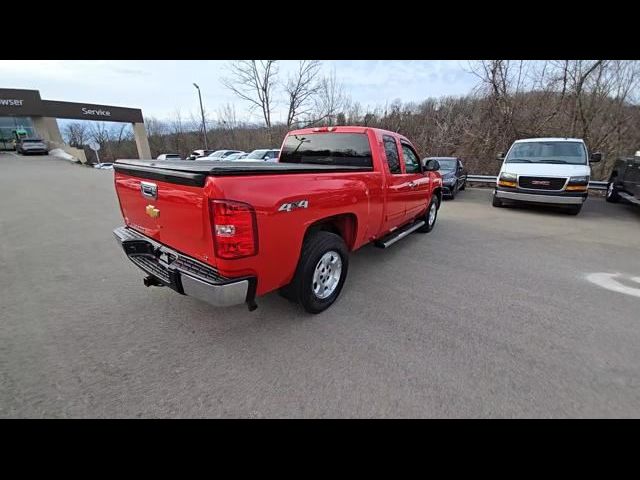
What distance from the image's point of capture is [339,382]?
2264 millimetres

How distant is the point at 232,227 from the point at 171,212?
73 cm

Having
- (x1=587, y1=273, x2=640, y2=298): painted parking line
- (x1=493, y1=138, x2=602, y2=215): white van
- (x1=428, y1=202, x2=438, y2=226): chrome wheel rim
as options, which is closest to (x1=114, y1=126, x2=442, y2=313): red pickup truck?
(x1=428, y1=202, x2=438, y2=226): chrome wheel rim

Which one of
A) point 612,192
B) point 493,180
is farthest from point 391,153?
point 493,180

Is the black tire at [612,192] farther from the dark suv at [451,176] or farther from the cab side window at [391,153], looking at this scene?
the cab side window at [391,153]

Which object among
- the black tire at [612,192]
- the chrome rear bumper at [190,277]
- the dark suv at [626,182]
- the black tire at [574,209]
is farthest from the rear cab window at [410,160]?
the black tire at [612,192]

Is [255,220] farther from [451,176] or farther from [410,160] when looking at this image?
Result: [451,176]

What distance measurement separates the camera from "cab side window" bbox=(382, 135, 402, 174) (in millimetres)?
4234

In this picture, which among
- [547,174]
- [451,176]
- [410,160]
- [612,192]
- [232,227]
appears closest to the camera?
[232,227]

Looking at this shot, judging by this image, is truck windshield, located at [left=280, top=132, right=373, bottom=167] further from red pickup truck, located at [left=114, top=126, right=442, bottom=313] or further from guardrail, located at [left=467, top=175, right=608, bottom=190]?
guardrail, located at [left=467, top=175, right=608, bottom=190]

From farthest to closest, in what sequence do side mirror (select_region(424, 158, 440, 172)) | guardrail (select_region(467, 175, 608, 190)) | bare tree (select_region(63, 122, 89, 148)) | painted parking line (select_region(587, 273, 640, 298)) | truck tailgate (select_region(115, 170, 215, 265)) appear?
bare tree (select_region(63, 122, 89, 148))
guardrail (select_region(467, 175, 608, 190))
side mirror (select_region(424, 158, 440, 172))
painted parking line (select_region(587, 273, 640, 298))
truck tailgate (select_region(115, 170, 215, 265))

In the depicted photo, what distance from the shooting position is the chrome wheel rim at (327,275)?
10.3 ft

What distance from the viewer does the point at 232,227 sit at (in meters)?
2.13

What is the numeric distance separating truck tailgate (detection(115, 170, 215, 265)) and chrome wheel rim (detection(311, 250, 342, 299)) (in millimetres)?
1224

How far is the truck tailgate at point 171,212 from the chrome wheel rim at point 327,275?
122 centimetres
